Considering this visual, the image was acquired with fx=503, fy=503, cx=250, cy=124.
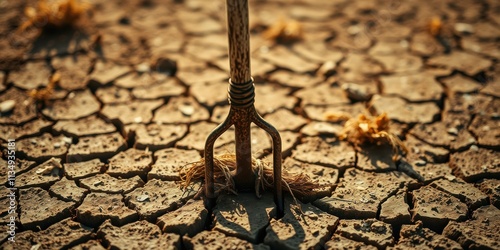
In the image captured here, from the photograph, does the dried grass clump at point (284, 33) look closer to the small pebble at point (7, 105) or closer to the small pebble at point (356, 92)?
the small pebble at point (356, 92)

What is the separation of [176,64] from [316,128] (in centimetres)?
133

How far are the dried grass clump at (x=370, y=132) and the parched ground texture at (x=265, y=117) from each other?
0.16ft

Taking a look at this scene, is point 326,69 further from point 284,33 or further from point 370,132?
point 370,132

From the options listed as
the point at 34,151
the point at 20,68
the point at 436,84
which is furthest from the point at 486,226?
the point at 20,68

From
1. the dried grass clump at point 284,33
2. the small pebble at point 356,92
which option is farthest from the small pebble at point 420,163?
the dried grass clump at point 284,33

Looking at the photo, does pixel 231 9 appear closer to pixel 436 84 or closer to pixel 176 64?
pixel 176 64

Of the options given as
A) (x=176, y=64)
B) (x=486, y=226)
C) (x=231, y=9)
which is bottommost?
(x=486, y=226)

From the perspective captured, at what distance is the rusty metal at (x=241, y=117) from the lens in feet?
7.16

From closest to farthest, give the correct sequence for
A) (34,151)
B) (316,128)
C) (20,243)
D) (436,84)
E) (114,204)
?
(20,243), (114,204), (34,151), (316,128), (436,84)

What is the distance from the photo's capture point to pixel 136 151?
9.99ft

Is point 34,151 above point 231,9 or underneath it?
underneath

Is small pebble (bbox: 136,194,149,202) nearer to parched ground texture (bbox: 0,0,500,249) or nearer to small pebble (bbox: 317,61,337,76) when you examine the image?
parched ground texture (bbox: 0,0,500,249)

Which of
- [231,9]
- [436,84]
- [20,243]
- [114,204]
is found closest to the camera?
[231,9]

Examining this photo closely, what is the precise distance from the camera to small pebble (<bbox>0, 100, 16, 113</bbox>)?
3402mm
